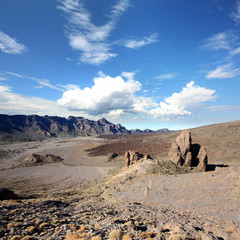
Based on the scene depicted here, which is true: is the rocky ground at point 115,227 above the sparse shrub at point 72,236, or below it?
below

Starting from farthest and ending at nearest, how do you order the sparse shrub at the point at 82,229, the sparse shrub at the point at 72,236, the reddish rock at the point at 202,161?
the reddish rock at the point at 202,161 → the sparse shrub at the point at 82,229 → the sparse shrub at the point at 72,236

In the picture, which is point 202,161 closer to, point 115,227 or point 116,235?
point 115,227

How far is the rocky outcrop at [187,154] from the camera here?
25.6 metres

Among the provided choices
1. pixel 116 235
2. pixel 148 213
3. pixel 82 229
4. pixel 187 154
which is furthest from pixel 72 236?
pixel 187 154

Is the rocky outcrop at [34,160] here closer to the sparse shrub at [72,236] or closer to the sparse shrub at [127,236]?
the sparse shrub at [72,236]

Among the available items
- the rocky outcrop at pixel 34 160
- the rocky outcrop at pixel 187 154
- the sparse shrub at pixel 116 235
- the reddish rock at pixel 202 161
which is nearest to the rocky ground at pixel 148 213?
the sparse shrub at pixel 116 235

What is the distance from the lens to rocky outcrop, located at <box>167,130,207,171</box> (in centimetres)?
2565

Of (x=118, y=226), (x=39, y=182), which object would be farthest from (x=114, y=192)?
(x=39, y=182)

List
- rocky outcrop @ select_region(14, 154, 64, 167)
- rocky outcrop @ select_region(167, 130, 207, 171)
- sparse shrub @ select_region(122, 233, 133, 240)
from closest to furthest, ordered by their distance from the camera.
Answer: sparse shrub @ select_region(122, 233, 133, 240)
rocky outcrop @ select_region(167, 130, 207, 171)
rocky outcrop @ select_region(14, 154, 64, 167)

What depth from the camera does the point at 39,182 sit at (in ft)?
94.4

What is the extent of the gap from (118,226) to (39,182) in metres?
26.6

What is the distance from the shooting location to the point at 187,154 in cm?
2706

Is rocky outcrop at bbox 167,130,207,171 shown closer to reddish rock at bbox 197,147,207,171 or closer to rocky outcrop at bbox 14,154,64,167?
reddish rock at bbox 197,147,207,171

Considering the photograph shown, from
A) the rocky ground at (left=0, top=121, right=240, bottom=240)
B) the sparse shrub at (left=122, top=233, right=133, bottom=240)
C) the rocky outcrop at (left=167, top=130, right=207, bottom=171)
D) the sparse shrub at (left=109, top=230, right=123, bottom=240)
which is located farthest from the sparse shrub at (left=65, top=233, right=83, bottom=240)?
the rocky outcrop at (left=167, top=130, right=207, bottom=171)
